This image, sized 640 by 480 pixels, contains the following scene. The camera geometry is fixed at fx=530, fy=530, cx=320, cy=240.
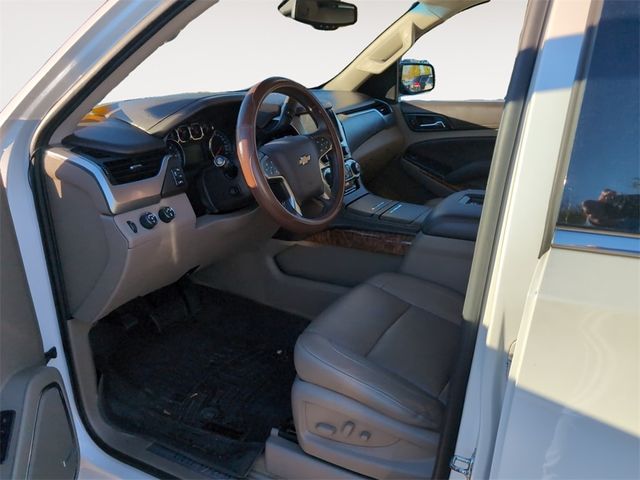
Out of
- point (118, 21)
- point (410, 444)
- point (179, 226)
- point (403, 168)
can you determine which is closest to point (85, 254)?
point (179, 226)

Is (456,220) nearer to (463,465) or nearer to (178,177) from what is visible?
(178,177)

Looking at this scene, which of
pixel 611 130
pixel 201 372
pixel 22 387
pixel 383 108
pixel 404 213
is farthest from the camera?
pixel 383 108

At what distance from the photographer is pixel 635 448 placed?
83cm

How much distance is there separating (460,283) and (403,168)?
148cm

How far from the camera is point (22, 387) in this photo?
135cm

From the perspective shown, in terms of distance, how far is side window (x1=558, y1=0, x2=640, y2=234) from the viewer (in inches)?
32.1

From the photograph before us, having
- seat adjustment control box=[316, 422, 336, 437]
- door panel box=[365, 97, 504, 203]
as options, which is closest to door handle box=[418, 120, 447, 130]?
door panel box=[365, 97, 504, 203]

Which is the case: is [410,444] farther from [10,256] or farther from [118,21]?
[118,21]

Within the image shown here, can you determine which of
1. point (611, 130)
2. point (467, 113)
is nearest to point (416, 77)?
point (467, 113)

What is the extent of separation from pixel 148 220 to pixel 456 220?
1.18 m

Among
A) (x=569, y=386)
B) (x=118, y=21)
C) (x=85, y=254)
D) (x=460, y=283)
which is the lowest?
(x=460, y=283)

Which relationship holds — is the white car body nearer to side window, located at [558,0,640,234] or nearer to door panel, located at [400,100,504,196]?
side window, located at [558,0,640,234]

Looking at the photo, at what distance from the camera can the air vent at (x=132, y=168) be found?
1.52 metres

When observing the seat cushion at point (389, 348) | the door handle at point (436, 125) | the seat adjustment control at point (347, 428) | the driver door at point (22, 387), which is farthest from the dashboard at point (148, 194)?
the door handle at point (436, 125)
